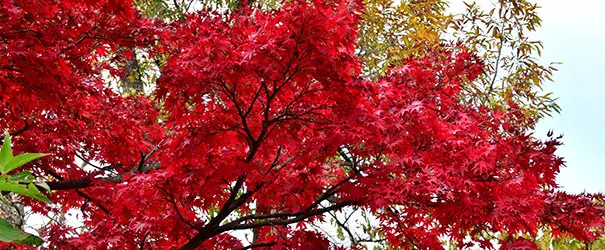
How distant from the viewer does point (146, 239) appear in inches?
202

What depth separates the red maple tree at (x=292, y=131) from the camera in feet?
12.2

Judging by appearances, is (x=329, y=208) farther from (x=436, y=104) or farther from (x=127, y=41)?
(x=127, y=41)

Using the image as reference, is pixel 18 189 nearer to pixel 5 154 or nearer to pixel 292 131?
pixel 5 154

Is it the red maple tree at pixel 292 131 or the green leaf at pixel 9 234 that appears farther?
the red maple tree at pixel 292 131

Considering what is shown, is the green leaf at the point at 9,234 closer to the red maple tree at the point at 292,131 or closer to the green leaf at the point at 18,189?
the green leaf at the point at 18,189

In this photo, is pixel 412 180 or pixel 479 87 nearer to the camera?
pixel 412 180

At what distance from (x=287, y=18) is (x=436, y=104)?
67.0 inches

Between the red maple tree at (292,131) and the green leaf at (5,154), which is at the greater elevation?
the red maple tree at (292,131)

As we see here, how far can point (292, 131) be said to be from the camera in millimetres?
4254

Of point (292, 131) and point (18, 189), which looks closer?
point (18, 189)

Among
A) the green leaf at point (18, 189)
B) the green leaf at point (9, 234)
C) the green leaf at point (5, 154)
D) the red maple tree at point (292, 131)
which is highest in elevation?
the red maple tree at point (292, 131)

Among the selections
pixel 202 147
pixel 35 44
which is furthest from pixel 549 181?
pixel 35 44

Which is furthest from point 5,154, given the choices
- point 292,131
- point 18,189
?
point 292,131

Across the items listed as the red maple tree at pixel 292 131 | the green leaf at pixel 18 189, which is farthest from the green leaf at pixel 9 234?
the red maple tree at pixel 292 131
